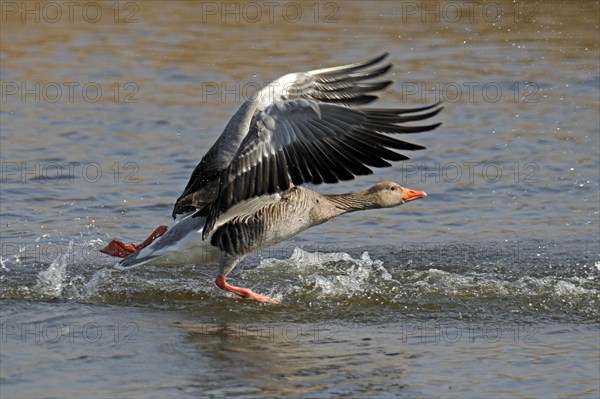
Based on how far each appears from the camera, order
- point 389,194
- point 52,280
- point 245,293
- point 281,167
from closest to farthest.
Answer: point 281,167 → point 245,293 → point 52,280 → point 389,194

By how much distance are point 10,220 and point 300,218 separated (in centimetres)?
333

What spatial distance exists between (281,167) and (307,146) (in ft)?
0.76

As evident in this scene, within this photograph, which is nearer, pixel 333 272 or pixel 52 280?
pixel 52 280

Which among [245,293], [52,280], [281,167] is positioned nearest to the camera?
[281,167]

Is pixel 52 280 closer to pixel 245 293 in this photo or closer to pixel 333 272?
pixel 245 293

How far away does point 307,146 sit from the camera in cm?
797

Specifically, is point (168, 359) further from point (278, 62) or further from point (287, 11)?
point (287, 11)

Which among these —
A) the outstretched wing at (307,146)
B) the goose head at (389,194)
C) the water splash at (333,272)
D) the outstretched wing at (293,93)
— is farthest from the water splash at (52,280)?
the goose head at (389,194)

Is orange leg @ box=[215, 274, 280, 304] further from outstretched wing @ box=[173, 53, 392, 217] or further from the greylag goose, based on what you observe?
outstretched wing @ box=[173, 53, 392, 217]

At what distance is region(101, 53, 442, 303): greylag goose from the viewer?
25.9ft

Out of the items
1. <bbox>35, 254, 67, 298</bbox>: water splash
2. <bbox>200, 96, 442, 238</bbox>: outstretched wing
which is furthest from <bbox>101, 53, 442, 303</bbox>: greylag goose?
<bbox>35, 254, 67, 298</bbox>: water splash

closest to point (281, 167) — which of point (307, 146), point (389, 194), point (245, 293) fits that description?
point (307, 146)

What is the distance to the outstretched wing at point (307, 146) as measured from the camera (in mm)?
7871

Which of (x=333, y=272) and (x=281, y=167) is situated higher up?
(x=281, y=167)
